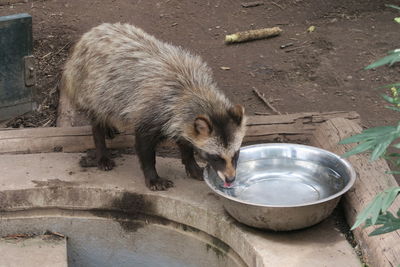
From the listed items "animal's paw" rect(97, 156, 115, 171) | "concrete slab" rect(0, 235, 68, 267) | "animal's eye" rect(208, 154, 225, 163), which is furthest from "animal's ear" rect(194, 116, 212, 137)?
"concrete slab" rect(0, 235, 68, 267)

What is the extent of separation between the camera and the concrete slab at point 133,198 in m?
4.48

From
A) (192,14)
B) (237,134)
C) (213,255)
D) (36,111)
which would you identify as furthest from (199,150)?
(192,14)

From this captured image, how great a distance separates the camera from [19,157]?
568 cm

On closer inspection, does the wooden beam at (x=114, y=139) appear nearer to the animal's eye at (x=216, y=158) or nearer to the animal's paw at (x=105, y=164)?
the animal's paw at (x=105, y=164)

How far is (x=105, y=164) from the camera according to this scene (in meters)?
5.55

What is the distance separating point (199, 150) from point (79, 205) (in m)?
1.10

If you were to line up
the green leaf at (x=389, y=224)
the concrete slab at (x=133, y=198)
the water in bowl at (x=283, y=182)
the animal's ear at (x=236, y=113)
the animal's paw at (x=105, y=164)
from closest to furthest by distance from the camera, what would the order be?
1. the green leaf at (x=389, y=224)
2. the concrete slab at (x=133, y=198)
3. the animal's ear at (x=236, y=113)
4. the water in bowl at (x=283, y=182)
5. the animal's paw at (x=105, y=164)

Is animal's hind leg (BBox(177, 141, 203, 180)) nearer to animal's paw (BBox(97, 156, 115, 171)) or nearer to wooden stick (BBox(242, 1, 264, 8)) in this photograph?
animal's paw (BBox(97, 156, 115, 171))

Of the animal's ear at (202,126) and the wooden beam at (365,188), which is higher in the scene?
the animal's ear at (202,126)

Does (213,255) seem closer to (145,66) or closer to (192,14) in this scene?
(145,66)

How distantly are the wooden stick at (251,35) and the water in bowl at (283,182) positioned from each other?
3275 mm

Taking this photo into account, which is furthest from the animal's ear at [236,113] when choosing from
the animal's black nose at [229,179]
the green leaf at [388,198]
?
the green leaf at [388,198]

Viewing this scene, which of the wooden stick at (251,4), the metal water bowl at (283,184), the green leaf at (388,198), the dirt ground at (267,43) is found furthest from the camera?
the wooden stick at (251,4)

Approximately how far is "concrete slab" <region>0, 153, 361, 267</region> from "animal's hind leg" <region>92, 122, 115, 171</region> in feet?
0.23
